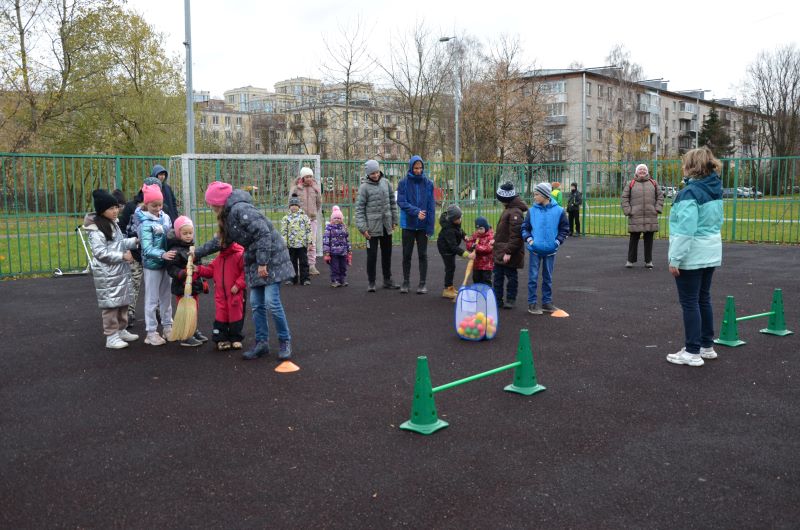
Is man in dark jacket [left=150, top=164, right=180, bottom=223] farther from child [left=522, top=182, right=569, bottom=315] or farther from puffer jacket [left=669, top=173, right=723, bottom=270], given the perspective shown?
puffer jacket [left=669, top=173, right=723, bottom=270]

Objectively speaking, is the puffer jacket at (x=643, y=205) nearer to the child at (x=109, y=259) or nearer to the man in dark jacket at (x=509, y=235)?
the man in dark jacket at (x=509, y=235)

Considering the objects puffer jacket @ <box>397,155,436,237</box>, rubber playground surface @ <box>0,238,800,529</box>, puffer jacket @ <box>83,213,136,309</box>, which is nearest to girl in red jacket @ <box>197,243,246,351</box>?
rubber playground surface @ <box>0,238,800,529</box>

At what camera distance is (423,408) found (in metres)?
4.65

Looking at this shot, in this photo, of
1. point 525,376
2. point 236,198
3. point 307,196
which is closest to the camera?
point 525,376

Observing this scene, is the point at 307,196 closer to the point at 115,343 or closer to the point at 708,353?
the point at 115,343

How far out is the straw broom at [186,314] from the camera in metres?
6.84

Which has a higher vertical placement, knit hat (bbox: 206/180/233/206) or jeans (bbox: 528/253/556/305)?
knit hat (bbox: 206/180/233/206)

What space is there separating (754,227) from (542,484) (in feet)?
61.9

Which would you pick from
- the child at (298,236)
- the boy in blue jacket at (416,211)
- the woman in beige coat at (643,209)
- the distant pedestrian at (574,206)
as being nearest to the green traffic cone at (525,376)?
the boy in blue jacket at (416,211)

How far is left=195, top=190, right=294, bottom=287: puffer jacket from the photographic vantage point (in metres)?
6.34

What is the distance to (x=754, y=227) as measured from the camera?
1969 cm

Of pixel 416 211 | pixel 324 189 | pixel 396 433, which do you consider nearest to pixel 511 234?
pixel 416 211

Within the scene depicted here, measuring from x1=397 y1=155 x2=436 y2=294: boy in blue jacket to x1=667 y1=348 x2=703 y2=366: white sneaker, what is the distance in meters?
4.89

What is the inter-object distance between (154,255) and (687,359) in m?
5.59
